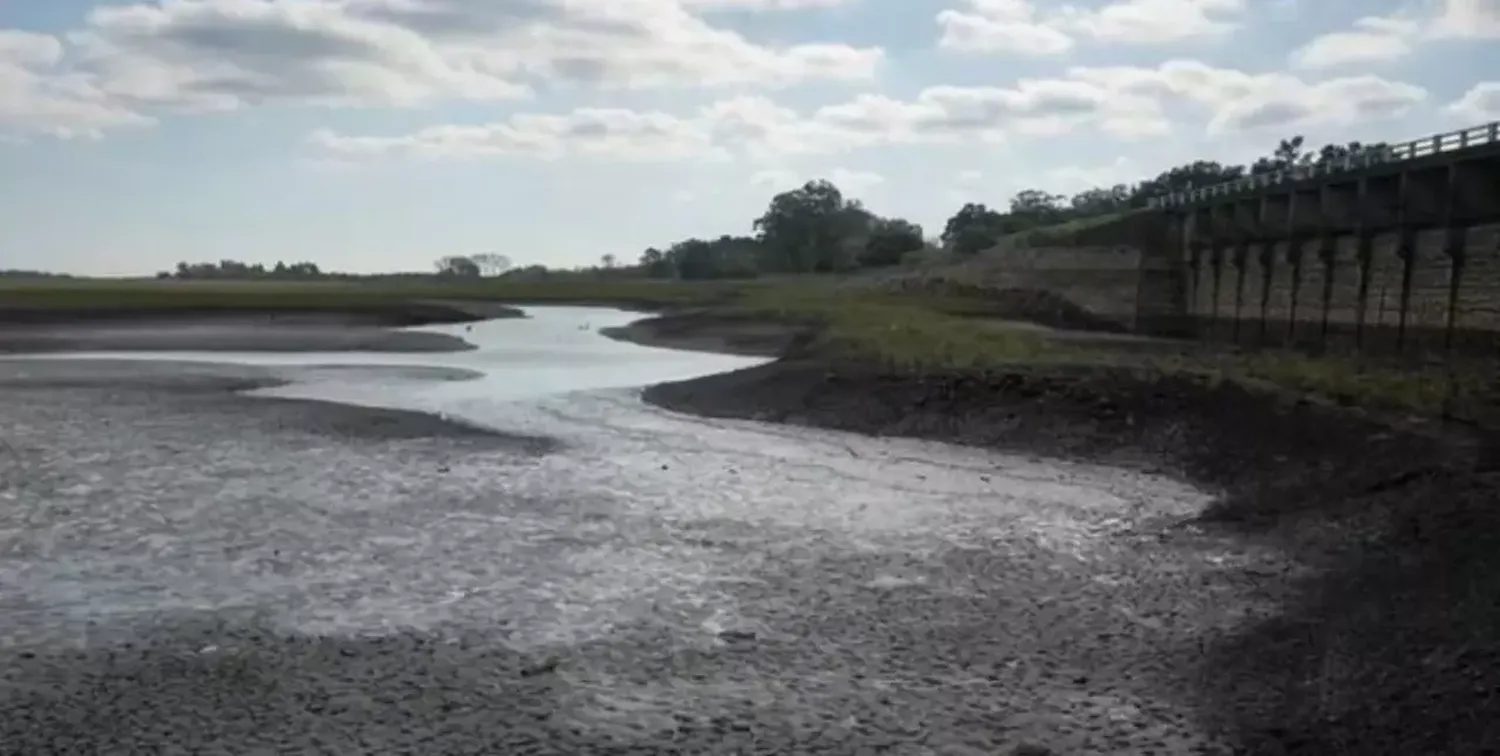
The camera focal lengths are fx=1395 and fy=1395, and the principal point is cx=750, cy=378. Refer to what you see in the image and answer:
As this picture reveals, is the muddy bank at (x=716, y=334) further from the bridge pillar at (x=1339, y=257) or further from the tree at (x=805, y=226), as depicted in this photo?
the tree at (x=805, y=226)

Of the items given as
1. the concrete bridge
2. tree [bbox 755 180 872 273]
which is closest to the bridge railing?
the concrete bridge

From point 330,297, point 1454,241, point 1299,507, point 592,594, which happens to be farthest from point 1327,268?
point 330,297

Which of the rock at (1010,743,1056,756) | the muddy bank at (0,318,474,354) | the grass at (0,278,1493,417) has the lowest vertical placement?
the muddy bank at (0,318,474,354)

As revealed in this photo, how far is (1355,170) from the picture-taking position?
190 ft

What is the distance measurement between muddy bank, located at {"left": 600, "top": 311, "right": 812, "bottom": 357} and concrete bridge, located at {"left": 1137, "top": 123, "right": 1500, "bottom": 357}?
825 inches

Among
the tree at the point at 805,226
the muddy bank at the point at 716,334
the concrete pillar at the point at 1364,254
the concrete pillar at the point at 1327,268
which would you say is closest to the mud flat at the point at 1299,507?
the muddy bank at the point at 716,334

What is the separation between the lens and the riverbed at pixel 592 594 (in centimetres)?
1089

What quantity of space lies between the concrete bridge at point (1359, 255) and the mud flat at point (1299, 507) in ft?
67.5

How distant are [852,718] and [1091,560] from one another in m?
7.17

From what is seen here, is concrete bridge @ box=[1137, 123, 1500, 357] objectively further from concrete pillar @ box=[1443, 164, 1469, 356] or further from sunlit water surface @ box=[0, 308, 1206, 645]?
sunlit water surface @ box=[0, 308, 1206, 645]

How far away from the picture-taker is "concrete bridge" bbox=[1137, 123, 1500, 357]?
1816 inches

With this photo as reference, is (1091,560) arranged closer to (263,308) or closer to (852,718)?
(852,718)

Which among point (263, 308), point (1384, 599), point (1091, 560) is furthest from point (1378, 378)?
point (263, 308)

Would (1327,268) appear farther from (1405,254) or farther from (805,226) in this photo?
(805,226)
